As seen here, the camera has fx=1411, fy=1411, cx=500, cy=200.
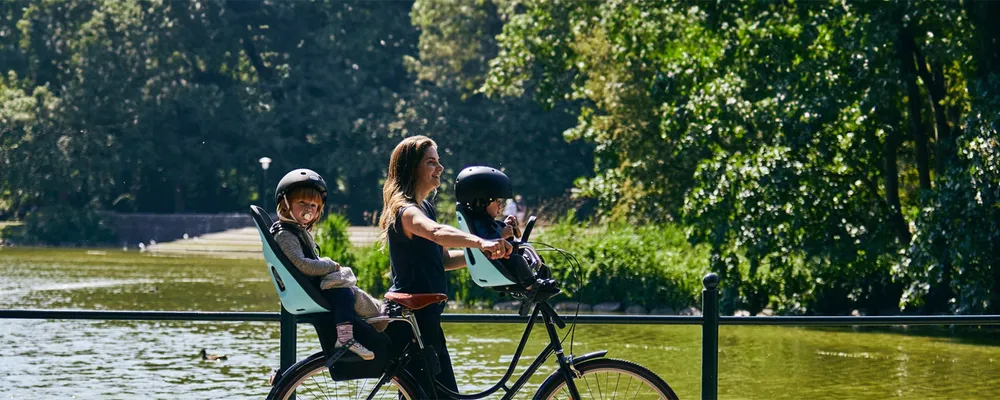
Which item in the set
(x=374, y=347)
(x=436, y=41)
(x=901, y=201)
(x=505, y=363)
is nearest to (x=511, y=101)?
(x=436, y=41)

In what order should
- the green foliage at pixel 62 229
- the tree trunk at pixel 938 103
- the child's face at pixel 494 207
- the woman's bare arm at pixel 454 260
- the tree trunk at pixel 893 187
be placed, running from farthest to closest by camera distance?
1. the green foliage at pixel 62 229
2. the tree trunk at pixel 893 187
3. the tree trunk at pixel 938 103
4. the woman's bare arm at pixel 454 260
5. the child's face at pixel 494 207

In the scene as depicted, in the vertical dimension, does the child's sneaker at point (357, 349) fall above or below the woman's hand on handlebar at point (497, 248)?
below

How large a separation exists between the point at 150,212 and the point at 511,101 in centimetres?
1834

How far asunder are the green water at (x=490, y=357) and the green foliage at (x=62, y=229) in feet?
107

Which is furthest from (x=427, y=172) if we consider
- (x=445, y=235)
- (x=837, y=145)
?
(x=837, y=145)

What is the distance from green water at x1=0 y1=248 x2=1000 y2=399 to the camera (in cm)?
1377

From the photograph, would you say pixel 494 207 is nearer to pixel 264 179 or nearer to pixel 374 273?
pixel 374 273

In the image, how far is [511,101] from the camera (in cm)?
5869

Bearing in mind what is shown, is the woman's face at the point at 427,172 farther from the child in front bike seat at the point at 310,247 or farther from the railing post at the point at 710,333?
the railing post at the point at 710,333

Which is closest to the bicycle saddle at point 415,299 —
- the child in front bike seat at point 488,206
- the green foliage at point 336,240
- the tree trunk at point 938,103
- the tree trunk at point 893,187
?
the child in front bike seat at point 488,206

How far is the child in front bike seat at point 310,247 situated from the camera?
5.56m

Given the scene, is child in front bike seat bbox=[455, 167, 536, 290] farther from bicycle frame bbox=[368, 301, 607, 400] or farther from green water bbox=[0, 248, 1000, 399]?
green water bbox=[0, 248, 1000, 399]

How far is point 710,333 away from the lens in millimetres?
6801

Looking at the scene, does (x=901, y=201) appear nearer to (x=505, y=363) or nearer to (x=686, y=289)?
(x=686, y=289)
